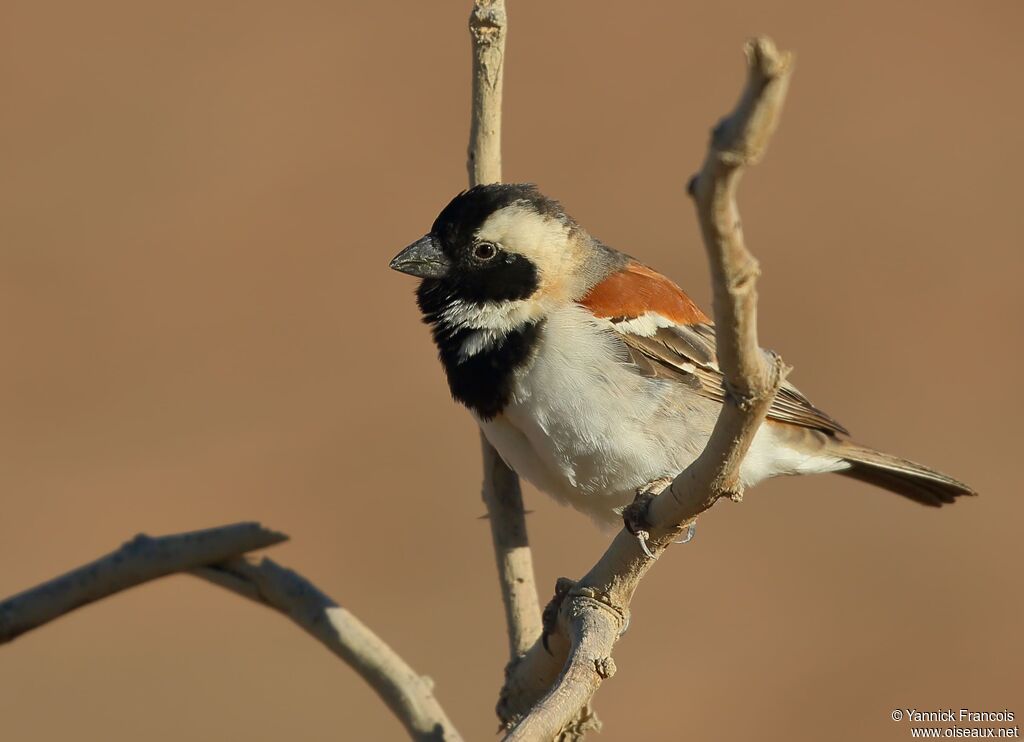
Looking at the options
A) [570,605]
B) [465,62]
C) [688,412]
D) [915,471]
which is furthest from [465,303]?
[465,62]

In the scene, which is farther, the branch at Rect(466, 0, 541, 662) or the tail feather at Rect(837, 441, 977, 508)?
the tail feather at Rect(837, 441, 977, 508)

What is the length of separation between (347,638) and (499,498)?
0.76 meters

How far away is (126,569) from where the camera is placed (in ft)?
12.4

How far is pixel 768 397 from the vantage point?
246cm

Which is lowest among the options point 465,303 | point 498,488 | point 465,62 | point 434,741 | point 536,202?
point 434,741

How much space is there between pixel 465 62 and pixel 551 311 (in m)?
9.85

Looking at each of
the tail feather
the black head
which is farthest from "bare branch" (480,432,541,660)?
the tail feather

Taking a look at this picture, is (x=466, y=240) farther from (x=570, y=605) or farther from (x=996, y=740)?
(x=996, y=740)

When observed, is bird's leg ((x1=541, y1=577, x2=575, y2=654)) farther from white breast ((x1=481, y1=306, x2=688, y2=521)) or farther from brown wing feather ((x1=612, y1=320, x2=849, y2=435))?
brown wing feather ((x1=612, y1=320, x2=849, y2=435))

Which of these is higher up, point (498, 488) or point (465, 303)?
point (465, 303)

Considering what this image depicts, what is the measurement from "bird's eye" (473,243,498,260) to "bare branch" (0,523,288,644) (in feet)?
4.14

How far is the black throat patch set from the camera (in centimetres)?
420

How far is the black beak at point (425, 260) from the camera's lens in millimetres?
4395

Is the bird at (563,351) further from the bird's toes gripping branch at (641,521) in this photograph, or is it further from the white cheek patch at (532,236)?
the bird's toes gripping branch at (641,521)
